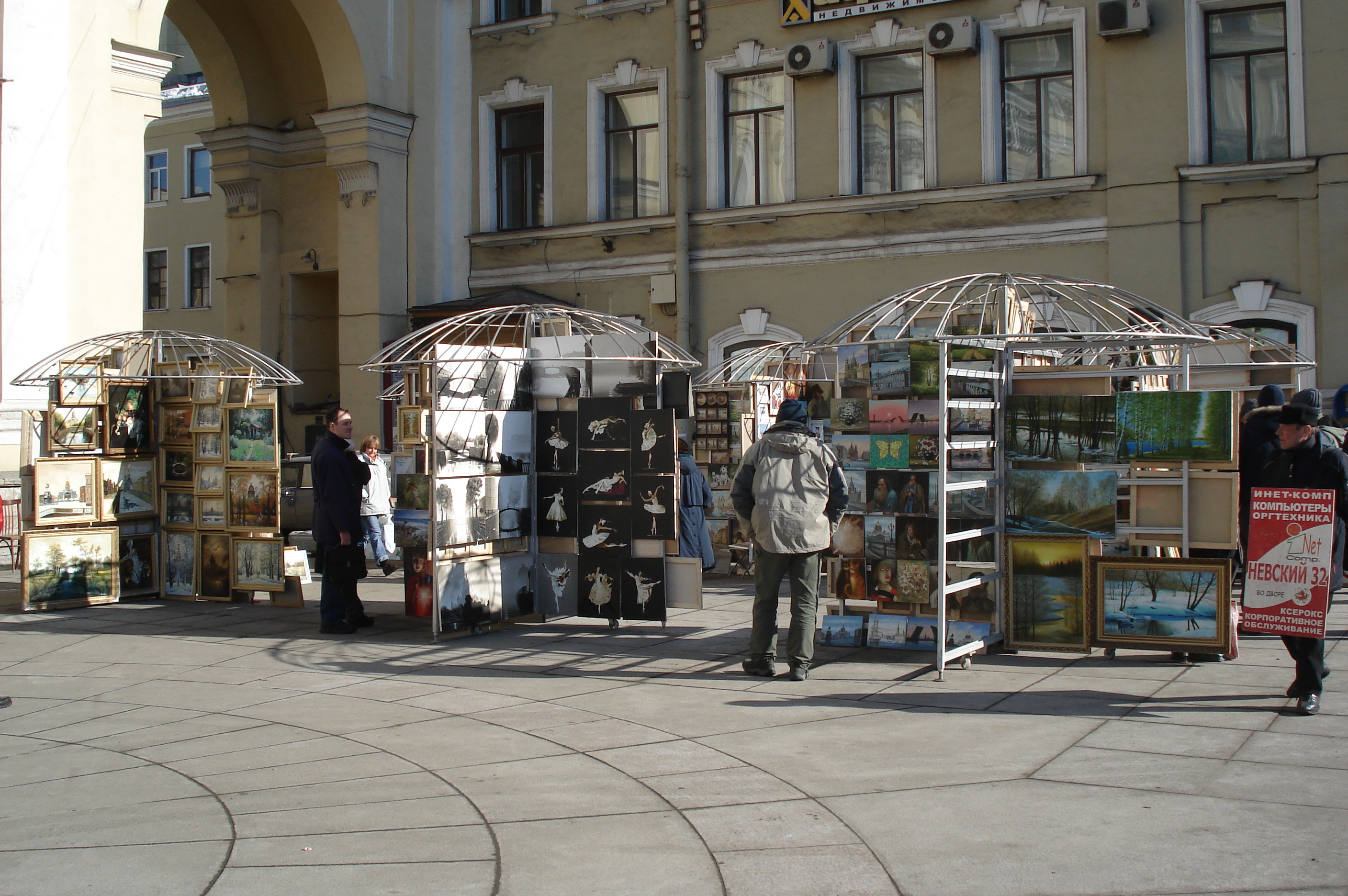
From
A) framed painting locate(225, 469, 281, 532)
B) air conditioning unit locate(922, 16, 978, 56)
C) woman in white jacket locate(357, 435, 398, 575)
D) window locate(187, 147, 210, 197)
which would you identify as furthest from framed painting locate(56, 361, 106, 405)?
window locate(187, 147, 210, 197)

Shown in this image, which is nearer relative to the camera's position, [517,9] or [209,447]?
[209,447]

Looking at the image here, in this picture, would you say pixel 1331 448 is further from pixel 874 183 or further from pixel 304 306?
pixel 304 306

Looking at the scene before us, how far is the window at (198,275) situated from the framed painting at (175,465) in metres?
23.3

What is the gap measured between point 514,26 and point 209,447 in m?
11.9

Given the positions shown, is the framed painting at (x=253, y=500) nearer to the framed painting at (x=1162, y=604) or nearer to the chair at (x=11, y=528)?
the chair at (x=11, y=528)

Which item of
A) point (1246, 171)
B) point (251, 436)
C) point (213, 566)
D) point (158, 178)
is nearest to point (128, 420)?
point (251, 436)

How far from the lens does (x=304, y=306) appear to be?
2352 cm

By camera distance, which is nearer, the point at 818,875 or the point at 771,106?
the point at 818,875

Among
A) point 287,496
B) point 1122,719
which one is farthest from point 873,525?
point 287,496

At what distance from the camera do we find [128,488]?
482 inches

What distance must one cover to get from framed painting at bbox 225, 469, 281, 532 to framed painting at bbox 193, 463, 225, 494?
0.09 metres

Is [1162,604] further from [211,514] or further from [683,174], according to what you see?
[683,174]

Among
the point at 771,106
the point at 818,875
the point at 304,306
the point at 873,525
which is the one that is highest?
the point at 771,106

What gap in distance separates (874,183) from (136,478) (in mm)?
11210
